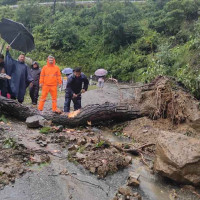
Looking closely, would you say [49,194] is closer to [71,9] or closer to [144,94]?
[144,94]

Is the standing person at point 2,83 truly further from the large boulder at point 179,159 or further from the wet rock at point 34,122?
the large boulder at point 179,159

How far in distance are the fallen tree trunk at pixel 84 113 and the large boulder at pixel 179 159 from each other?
256 centimetres

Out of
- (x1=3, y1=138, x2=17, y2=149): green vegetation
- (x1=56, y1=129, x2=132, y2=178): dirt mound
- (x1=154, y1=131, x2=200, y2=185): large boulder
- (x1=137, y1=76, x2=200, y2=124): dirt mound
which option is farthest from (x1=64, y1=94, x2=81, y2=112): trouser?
(x1=154, y1=131, x2=200, y2=185): large boulder

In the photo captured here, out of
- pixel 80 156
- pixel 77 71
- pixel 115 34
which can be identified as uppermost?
pixel 115 34

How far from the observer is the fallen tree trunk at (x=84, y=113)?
251 inches

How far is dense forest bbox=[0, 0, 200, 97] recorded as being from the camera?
2175cm

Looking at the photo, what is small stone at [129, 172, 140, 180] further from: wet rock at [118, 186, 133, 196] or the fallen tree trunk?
the fallen tree trunk

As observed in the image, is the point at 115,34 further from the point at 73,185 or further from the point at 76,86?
the point at 73,185

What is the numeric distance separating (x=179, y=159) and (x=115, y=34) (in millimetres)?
21719

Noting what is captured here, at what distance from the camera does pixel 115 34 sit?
2472cm

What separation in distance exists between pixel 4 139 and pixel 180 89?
181 inches

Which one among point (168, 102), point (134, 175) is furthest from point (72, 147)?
point (168, 102)

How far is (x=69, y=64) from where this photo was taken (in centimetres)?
2620

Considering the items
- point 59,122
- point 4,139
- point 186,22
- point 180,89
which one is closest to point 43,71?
point 59,122
